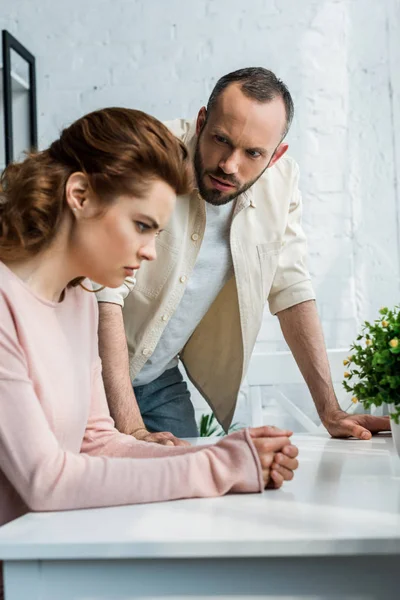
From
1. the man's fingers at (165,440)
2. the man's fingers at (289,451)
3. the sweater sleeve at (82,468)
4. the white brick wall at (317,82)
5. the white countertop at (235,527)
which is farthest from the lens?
the white brick wall at (317,82)

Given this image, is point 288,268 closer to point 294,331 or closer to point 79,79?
point 294,331

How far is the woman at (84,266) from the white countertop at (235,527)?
42 millimetres

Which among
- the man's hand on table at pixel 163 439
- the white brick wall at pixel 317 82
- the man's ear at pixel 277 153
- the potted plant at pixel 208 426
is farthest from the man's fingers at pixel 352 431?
the white brick wall at pixel 317 82

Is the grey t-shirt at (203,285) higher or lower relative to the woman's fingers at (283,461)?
higher

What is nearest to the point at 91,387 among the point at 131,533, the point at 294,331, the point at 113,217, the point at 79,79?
the point at 113,217

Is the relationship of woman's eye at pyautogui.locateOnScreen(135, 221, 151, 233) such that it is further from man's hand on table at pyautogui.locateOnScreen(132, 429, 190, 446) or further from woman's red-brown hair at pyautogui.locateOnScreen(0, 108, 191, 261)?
man's hand on table at pyautogui.locateOnScreen(132, 429, 190, 446)

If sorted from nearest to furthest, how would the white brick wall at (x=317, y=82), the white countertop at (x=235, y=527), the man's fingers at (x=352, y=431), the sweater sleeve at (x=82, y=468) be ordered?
the white countertop at (x=235, y=527) < the sweater sleeve at (x=82, y=468) < the man's fingers at (x=352, y=431) < the white brick wall at (x=317, y=82)

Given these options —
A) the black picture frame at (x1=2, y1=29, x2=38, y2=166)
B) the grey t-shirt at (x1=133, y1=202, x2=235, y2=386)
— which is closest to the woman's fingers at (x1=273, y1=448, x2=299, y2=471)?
the grey t-shirt at (x1=133, y1=202, x2=235, y2=386)

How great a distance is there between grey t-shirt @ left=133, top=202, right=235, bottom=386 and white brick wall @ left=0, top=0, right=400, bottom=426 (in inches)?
49.0

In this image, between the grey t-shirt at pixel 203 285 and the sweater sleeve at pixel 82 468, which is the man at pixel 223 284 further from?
the sweater sleeve at pixel 82 468

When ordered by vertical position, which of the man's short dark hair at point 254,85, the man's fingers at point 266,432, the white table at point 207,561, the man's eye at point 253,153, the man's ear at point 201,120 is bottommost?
the white table at point 207,561

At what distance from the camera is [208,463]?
992mm

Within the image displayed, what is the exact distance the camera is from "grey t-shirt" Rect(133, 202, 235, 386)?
1.91m

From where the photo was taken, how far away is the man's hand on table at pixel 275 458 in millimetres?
1032
